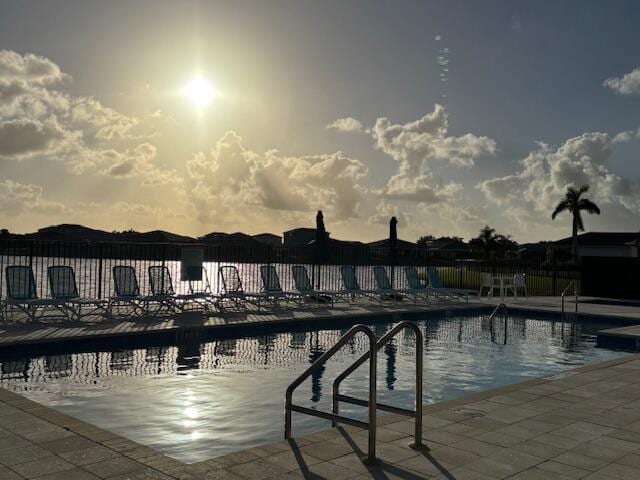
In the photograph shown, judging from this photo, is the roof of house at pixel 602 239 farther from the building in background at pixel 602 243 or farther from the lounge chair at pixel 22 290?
the lounge chair at pixel 22 290

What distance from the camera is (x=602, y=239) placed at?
Result: 76.6 meters

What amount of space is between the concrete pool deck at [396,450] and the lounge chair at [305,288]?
31.7 ft

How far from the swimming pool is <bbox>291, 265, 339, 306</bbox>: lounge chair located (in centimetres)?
196

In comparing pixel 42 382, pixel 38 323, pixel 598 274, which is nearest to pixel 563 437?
pixel 42 382

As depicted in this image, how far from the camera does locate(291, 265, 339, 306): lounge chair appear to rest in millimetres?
15542

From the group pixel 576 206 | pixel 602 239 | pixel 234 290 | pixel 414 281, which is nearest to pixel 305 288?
pixel 234 290

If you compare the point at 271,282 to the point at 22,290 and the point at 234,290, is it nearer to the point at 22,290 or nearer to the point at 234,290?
the point at 234,290

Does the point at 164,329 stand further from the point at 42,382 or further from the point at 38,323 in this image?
the point at 42,382

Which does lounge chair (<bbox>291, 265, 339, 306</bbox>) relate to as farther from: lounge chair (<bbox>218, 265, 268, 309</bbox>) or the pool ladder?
the pool ladder

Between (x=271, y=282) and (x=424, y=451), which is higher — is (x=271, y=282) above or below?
above

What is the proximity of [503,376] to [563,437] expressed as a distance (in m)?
4.16

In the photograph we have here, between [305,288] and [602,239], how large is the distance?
2741 inches

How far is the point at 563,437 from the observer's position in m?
4.98

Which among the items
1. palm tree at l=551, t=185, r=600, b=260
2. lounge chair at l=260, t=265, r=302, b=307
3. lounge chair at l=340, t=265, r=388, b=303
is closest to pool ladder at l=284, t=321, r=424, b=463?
lounge chair at l=260, t=265, r=302, b=307
